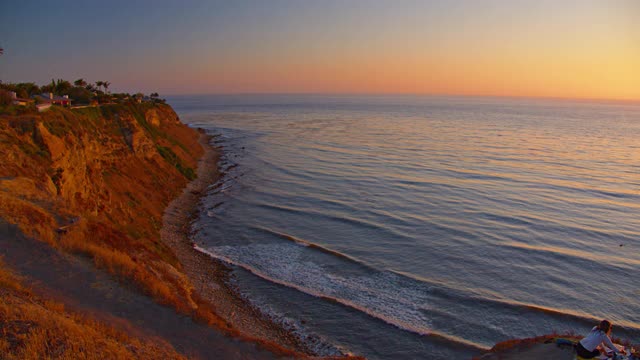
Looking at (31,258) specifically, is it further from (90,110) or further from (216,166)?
(216,166)

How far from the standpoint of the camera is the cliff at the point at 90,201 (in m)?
15.3

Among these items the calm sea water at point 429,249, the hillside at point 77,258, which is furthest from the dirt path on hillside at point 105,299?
the calm sea water at point 429,249

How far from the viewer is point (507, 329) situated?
66.0ft

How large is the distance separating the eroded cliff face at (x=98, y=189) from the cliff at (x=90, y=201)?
0.05 m

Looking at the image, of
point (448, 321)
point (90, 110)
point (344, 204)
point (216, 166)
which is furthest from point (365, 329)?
point (216, 166)

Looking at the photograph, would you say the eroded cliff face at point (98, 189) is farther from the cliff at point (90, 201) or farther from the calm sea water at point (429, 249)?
the calm sea water at point (429, 249)

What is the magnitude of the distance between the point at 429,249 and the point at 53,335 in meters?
24.0

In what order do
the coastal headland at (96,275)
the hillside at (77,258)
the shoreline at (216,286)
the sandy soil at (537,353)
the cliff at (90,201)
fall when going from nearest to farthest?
the coastal headland at (96,275), the hillside at (77,258), the sandy soil at (537,353), the cliff at (90,201), the shoreline at (216,286)

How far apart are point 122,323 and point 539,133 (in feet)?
367

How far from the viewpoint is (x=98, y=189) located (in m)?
29.4

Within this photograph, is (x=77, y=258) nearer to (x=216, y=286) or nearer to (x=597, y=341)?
(x=216, y=286)

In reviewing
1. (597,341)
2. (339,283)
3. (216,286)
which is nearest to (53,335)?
(216,286)

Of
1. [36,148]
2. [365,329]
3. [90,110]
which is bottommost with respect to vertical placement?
[365,329]

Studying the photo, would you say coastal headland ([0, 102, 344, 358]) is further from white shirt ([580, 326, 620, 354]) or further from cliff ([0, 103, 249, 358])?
white shirt ([580, 326, 620, 354])
